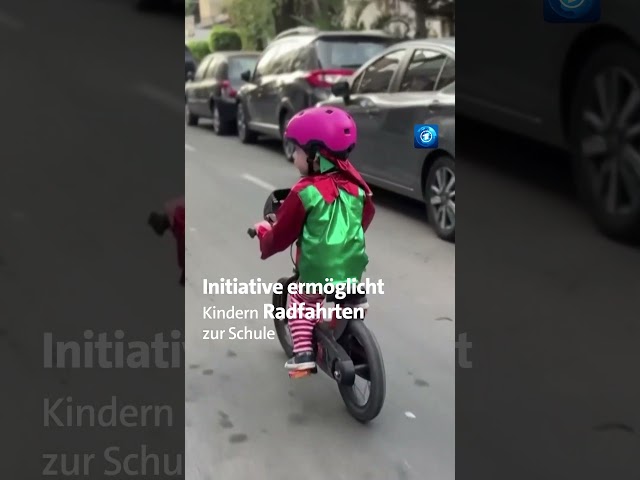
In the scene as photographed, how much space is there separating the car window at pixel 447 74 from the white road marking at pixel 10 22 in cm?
132

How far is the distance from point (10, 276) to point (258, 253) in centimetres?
79

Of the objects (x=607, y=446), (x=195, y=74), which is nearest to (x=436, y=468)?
(x=607, y=446)

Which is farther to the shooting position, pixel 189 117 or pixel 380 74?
pixel 380 74

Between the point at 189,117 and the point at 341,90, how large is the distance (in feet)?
1.92

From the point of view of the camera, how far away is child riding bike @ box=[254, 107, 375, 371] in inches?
98.0

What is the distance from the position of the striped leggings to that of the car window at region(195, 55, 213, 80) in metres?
0.72

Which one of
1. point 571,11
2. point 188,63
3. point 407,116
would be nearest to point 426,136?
point 407,116

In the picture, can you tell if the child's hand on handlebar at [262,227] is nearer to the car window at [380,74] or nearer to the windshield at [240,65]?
the windshield at [240,65]

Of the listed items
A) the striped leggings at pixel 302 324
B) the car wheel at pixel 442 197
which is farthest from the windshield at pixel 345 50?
the striped leggings at pixel 302 324

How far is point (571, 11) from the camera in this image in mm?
2617

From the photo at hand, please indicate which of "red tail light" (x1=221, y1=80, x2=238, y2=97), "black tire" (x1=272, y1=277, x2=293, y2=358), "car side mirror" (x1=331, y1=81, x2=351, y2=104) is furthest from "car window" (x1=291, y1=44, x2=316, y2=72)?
"black tire" (x1=272, y1=277, x2=293, y2=358)

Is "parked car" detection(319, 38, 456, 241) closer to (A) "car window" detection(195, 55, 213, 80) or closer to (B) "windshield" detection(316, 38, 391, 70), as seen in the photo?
(B) "windshield" detection(316, 38, 391, 70)

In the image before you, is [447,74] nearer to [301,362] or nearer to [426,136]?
[426,136]

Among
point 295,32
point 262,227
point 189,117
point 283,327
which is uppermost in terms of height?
point 295,32
